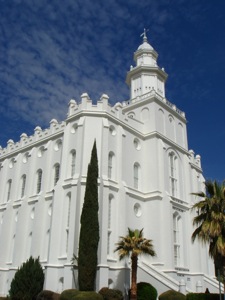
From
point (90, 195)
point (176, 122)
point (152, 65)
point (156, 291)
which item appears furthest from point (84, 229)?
point (152, 65)

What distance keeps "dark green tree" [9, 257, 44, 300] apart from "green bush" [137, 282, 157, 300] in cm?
822

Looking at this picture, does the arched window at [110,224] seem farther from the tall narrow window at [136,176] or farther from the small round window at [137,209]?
the tall narrow window at [136,176]

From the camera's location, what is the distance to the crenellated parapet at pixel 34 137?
3637 cm

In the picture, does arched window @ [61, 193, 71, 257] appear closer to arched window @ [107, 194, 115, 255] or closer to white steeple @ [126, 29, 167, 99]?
arched window @ [107, 194, 115, 255]

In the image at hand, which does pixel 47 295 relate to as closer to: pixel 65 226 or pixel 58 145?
pixel 65 226

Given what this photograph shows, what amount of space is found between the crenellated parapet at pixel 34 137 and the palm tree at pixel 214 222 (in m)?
19.4

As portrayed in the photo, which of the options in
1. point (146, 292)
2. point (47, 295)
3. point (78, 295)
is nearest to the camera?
→ point (78, 295)

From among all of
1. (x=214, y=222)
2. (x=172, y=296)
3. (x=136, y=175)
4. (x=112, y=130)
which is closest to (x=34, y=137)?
(x=112, y=130)

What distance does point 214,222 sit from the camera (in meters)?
18.9

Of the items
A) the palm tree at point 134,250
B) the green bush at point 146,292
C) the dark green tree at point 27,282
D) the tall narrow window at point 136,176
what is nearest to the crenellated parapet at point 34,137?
the tall narrow window at point 136,176

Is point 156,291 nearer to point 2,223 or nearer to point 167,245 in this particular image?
point 167,245

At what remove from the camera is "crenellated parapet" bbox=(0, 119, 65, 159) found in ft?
119

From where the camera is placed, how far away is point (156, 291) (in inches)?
976

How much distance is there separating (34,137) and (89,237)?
60.6 ft
